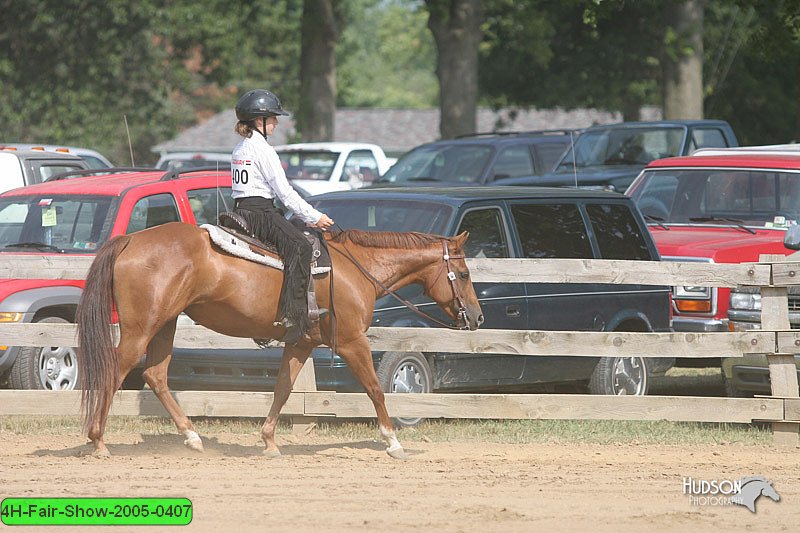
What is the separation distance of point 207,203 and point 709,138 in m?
10.8

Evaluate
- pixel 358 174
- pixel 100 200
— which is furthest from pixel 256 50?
pixel 100 200

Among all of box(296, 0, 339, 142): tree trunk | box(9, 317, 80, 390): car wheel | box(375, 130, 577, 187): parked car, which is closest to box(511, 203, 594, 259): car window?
box(9, 317, 80, 390): car wheel

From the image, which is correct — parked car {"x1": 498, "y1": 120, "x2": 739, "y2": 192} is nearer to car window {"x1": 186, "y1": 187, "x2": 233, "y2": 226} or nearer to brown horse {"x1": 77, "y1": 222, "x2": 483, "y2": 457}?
car window {"x1": 186, "y1": 187, "x2": 233, "y2": 226}

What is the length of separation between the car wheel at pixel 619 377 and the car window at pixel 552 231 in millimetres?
1061

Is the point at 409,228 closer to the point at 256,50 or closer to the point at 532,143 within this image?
the point at 532,143

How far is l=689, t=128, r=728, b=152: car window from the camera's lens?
20.9 metres

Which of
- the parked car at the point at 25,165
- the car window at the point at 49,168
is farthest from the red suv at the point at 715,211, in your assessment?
the parked car at the point at 25,165

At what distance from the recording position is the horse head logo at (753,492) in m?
7.95

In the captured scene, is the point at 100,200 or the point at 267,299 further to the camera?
the point at 100,200

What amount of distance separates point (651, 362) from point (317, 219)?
15.3 feet

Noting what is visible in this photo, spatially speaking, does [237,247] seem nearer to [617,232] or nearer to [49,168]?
[617,232]

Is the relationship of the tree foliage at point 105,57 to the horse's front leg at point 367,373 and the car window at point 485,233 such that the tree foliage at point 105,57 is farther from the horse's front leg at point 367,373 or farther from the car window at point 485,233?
the horse's front leg at point 367,373

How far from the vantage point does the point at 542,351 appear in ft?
33.4

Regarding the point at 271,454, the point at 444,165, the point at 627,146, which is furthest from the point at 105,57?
the point at 271,454
